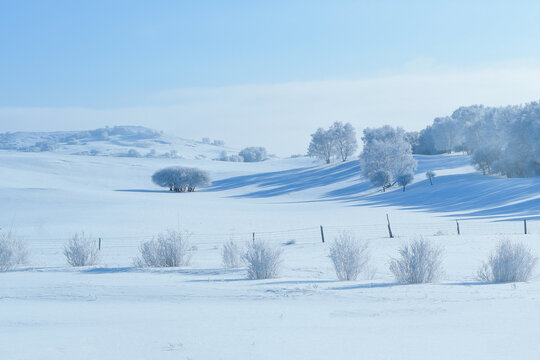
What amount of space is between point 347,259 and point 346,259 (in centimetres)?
2

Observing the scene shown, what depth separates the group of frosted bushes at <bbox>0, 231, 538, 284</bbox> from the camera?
11234 millimetres

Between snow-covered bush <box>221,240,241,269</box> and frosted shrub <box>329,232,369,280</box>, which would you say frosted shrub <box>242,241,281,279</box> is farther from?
snow-covered bush <box>221,240,241,269</box>

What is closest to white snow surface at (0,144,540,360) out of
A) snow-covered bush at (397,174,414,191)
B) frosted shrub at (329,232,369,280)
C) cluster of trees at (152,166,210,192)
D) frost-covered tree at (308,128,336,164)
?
frosted shrub at (329,232,369,280)

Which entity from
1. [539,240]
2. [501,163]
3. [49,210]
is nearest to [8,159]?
[49,210]

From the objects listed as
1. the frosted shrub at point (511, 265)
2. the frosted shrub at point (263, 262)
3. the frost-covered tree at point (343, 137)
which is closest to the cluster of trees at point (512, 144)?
the frost-covered tree at point (343, 137)

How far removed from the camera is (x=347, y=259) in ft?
41.3

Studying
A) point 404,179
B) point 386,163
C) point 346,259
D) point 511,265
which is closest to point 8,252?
point 346,259

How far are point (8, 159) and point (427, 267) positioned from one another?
90505mm

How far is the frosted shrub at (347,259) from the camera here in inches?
492

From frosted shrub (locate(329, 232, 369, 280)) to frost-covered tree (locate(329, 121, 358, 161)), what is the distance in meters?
96.4

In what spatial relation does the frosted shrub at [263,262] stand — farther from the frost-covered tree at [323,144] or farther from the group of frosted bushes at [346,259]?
the frost-covered tree at [323,144]

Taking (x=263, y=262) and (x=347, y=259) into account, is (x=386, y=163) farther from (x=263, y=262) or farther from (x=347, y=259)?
(x=263, y=262)

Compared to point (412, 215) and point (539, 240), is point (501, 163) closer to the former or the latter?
point (412, 215)

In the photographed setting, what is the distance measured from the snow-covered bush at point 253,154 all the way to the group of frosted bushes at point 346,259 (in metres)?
160
